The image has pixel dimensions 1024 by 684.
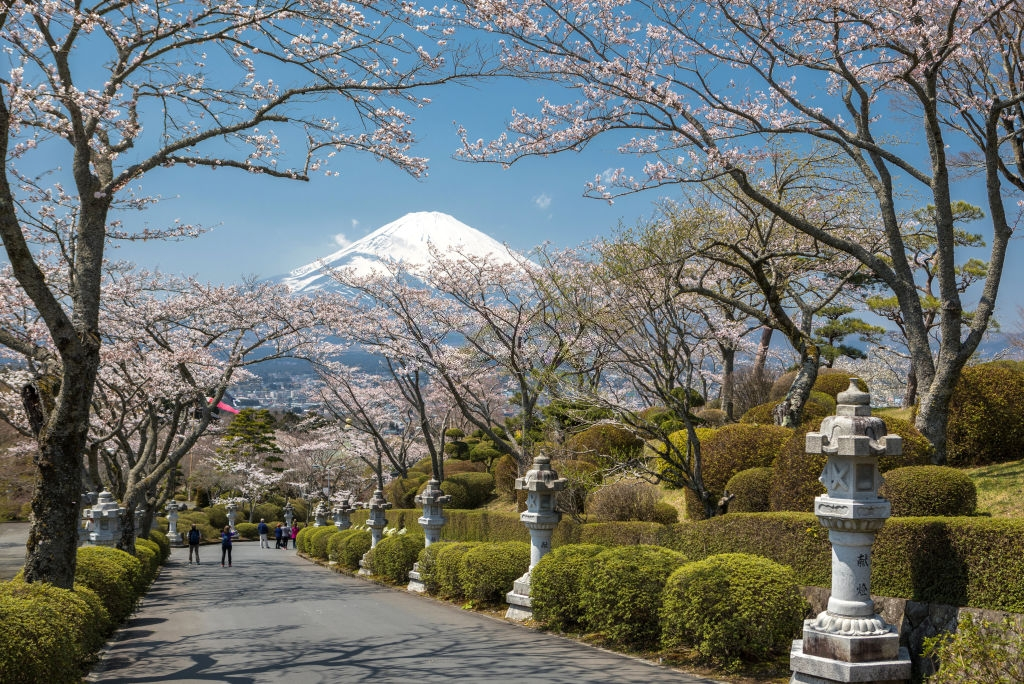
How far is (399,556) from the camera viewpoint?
22047 millimetres

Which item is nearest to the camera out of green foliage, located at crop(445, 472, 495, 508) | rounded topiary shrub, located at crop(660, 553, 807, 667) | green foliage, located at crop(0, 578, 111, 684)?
green foliage, located at crop(0, 578, 111, 684)

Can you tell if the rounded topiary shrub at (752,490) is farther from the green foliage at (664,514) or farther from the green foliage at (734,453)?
the green foliage at (664,514)

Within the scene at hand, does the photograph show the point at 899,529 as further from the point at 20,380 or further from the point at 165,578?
the point at 165,578

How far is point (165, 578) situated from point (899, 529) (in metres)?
24.6

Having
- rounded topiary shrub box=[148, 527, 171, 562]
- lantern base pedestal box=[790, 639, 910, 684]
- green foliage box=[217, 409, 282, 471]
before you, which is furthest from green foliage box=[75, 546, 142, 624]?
green foliage box=[217, 409, 282, 471]

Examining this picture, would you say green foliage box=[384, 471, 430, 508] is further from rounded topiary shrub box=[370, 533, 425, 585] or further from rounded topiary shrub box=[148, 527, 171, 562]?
rounded topiary shrub box=[370, 533, 425, 585]

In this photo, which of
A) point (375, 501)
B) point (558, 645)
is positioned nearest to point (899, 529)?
point (558, 645)

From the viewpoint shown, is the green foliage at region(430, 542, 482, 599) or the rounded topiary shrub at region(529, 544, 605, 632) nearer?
the rounded topiary shrub at region(529, 544, 605, 632)

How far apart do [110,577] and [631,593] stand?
875 cm

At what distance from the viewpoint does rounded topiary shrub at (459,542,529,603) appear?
15594mm

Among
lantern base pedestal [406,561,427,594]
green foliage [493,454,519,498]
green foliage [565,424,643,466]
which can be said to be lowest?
lantern base pedestal [406,561,427,594]

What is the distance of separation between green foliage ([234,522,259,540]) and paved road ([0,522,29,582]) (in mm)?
14313

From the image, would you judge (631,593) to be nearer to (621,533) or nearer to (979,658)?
(621,533)

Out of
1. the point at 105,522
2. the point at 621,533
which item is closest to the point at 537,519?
the point at 621,533
